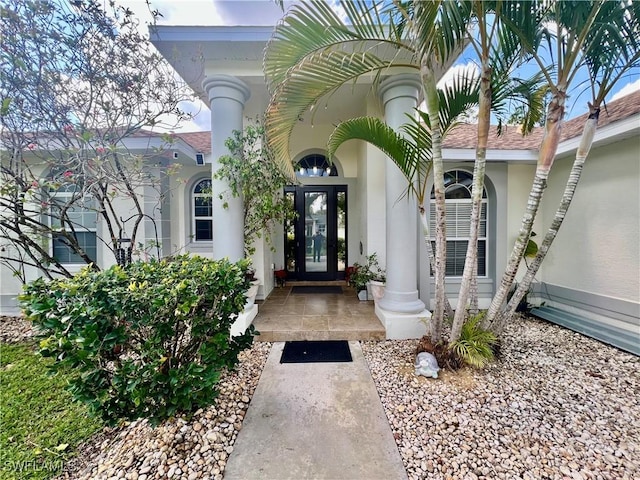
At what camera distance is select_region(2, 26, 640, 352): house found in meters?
4.00

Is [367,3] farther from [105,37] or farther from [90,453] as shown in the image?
[90,453]

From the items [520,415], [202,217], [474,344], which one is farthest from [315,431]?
[202,217]

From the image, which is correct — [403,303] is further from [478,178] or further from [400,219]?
[478,178]

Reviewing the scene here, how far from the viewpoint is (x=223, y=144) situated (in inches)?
163

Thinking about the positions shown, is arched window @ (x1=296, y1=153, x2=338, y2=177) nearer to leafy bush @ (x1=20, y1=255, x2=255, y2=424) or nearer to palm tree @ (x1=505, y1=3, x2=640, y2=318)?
palm tree @ (x1=505, y1=3, x2=640, y2=318)

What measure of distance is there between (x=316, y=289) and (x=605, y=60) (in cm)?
587

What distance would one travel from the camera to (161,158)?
6.03 meters

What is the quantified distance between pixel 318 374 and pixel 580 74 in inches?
191

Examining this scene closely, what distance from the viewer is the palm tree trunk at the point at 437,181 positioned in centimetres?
279

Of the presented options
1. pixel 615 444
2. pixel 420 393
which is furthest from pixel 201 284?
pixel 615 444

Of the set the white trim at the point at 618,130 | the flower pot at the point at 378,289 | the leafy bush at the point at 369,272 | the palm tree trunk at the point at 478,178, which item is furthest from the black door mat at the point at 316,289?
the white trim at the point at 618,130

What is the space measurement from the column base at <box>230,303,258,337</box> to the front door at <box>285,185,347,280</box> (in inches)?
112

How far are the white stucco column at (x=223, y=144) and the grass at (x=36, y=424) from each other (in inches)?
91.5

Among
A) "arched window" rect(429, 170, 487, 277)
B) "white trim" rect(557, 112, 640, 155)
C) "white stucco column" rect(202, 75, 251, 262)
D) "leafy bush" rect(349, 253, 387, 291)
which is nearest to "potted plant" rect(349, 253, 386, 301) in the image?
"leafy bush" rect(349, 253, 387, 291)
